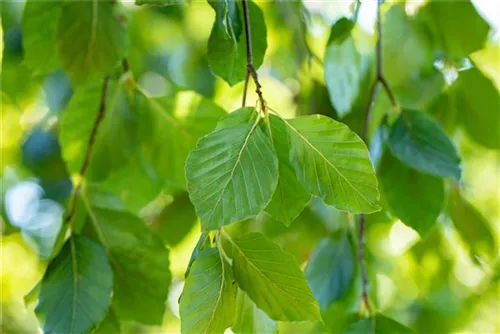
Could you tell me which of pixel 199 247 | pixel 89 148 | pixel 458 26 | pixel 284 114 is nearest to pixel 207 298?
pixel 199 247

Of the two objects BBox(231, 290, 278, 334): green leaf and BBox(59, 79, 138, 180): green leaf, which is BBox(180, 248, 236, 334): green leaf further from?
BBox(59, 79, 138, 180): green leaf

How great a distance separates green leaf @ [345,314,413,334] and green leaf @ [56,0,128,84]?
351mm

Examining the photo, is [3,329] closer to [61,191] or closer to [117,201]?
[61,191]

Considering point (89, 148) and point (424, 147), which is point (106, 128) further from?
point (424, 147)

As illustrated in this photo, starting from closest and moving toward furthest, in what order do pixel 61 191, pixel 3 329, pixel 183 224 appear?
pixel 183 224
pixel 61 191
pixel 3 329

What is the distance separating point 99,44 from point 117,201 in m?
0.16

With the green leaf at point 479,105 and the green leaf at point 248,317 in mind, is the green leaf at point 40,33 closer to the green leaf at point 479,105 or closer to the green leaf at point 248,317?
the green leaf at point 248,317

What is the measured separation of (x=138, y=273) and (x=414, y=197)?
0.94ft

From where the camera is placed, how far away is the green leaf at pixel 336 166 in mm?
480

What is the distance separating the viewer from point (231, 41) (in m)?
0.56

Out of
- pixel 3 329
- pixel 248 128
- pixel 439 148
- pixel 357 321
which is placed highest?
pixel 248 128

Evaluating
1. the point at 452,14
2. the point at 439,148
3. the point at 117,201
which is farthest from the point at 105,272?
the point at 452,14

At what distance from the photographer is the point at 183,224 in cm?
98

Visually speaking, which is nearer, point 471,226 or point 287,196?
point 287,196
